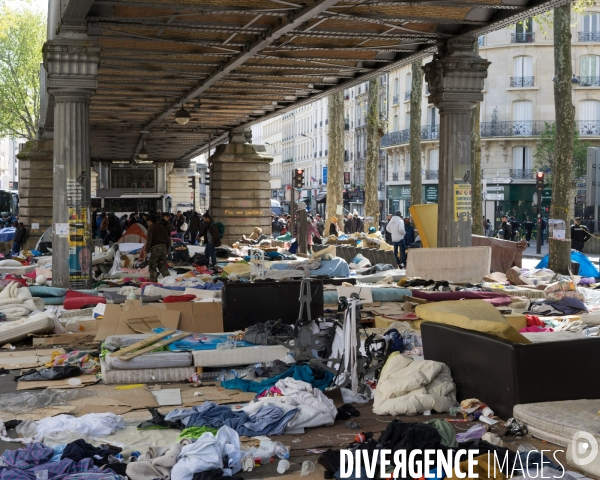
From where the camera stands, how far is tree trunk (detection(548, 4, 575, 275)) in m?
25.0

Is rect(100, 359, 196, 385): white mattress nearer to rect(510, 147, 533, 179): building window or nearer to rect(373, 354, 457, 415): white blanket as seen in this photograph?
rect(373, 354, 457, 415): white blanket

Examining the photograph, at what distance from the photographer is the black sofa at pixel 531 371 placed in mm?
8242

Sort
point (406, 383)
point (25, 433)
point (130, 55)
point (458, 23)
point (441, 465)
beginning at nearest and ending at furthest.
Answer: point (441, 465) < point (25, 433) < point (406, 383) < point (458, 23) < point (130, 55)

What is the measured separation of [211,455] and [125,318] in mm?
6544

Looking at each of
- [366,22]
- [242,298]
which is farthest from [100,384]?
[366,22]

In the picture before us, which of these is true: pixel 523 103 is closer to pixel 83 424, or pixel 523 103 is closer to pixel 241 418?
pixel 241 418

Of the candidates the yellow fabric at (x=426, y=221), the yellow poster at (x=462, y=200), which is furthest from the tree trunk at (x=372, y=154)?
the yellow poster at (x=462, y=200)

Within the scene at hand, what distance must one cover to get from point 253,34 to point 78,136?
4.12m

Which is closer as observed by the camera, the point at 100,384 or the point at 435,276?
the point at 100,384

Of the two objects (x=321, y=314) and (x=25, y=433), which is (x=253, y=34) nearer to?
(x=321, y=314)

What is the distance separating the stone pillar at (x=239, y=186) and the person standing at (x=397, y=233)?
10.3m

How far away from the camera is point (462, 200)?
1919 cm

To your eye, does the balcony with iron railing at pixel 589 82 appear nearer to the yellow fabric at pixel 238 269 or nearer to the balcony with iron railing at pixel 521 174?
the balcony with iron railing at pixel 521 174

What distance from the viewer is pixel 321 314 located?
1381 cm
